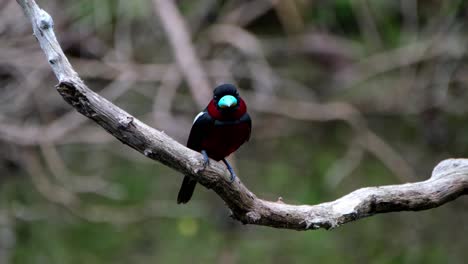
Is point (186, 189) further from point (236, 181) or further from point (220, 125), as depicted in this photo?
point (236, 181)

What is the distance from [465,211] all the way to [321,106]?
1278mm

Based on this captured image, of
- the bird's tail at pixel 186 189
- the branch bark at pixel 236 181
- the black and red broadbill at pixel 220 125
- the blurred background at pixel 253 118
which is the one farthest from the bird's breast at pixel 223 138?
the blurred background at pixel 253 118

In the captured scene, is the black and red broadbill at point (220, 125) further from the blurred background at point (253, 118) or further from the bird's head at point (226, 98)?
the blurred background at point (253, 118)

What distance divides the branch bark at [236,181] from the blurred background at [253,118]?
228 cm

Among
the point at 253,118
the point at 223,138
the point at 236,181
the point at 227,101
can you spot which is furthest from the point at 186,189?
the point at 253,118

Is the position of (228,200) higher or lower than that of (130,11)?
lower

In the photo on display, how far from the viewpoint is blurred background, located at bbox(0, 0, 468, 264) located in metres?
4.76

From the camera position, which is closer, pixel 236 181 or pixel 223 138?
pixel 236 181

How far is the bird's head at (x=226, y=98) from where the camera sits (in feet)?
8.01

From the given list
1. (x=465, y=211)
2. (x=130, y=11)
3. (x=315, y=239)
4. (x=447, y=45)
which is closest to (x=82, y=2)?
(x=130, y=11)

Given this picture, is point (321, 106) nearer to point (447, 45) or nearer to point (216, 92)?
point (447, 45)

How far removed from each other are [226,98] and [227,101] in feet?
0.04

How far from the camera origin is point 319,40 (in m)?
5.91

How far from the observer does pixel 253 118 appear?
5531 millimetres
